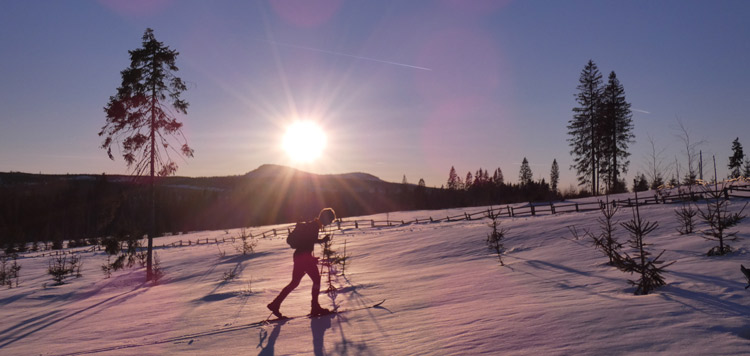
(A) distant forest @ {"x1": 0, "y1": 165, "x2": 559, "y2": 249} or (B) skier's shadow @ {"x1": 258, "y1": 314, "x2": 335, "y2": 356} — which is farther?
(A) distant forest @ {"x1": 0, "y1": 165, "x2": 559, "y2": 249}

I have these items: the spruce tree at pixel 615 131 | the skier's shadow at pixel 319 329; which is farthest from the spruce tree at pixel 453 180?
the skier's shadow at pixel 319 329

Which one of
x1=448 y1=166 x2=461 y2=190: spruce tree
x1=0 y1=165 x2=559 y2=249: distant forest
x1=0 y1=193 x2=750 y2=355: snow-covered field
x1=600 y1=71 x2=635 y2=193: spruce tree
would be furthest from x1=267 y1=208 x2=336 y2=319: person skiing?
x1=448 y1=166 x2=461 y2=190: spruce tree

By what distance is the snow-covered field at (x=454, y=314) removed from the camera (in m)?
3.98

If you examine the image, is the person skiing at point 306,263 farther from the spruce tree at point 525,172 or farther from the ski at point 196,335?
the spruce tree at point 525,172

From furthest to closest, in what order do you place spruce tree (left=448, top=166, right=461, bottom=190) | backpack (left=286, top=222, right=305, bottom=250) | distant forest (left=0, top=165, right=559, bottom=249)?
spruce tree (left=448, top=166, right=461, bottom=190), distant forest (left=0, top=165, right=559, bottom=249), backpack (left=286, top=222, right=305, bottom=250)

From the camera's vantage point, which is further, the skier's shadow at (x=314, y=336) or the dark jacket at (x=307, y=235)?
the dark jacket at (x=307, y=235)

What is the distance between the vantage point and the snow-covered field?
13.1ft

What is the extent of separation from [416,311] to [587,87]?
46208 millimetres

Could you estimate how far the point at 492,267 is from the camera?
34.3 feet

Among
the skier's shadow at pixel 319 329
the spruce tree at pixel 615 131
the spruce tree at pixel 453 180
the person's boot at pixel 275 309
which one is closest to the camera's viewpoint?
the skier's shadow at pixel 319 329

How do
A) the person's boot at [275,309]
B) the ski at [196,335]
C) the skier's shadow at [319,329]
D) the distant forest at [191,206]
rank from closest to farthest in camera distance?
1. the skier's shadow at [319,329]
2. the ski at [196,335]
3. the person's boot at [275,309]
4. the distant forest at [191,206]

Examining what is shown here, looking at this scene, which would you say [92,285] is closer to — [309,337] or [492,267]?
[309,337]

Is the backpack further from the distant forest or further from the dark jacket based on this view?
the distant forest

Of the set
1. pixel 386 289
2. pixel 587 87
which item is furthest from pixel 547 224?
pixel 587 87
